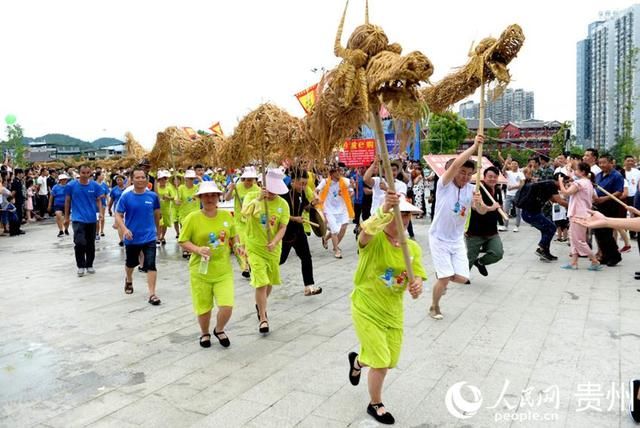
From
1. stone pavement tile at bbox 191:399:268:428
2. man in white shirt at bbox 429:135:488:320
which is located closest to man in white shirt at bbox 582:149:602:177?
man in white shirt at bbox 429:135:488:320

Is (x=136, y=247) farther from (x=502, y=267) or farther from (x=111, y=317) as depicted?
(x=502, y=267)

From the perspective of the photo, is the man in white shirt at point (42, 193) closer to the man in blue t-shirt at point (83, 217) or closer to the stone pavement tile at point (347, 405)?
the man in blue t-shirt at point (83, 217)

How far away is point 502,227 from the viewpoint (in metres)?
13.3

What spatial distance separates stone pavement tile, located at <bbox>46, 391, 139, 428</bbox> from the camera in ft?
11.7

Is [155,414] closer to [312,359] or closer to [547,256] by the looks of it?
[312,359]

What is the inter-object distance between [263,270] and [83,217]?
15.2 feet

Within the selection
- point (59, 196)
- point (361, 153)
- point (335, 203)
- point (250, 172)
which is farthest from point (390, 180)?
point (59, 196)

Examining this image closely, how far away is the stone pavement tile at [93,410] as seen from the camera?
3562 mm

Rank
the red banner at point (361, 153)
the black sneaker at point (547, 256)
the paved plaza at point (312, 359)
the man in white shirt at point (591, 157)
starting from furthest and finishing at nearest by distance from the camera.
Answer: the red banner at point (361, 153) < the man in white shirt at point (591, 157) < the black sneaker at point (547, 256) < the paved plaza at point (312, 359)

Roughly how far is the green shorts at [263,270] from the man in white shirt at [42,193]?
17.3 meters

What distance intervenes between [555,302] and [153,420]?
492cm

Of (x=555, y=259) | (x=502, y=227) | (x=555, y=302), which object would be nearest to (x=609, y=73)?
(x=502, y=227)

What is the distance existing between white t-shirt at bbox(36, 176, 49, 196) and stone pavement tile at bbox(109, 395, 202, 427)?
60.7 ft

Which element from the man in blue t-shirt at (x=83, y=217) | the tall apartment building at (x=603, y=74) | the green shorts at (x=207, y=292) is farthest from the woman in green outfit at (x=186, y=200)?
the tall apartment building at (x=603, y=74)
